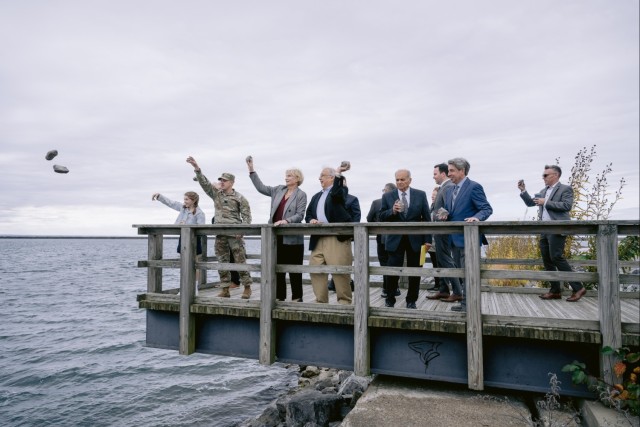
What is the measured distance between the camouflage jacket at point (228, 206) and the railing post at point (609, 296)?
4979 mm

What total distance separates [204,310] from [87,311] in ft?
71.5

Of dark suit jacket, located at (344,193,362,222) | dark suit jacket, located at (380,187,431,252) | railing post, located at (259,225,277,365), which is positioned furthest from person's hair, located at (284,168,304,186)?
dark suit jacket, located at (380,187,431,252)

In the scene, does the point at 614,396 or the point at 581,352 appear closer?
the point at 614,396

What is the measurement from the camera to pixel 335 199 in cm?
605

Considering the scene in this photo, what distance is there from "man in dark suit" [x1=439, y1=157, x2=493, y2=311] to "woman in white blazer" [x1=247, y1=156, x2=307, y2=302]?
2004 millimetres

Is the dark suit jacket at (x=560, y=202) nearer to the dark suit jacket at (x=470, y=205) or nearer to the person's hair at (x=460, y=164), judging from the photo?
the dark suit jacket at (x=470, y=205)

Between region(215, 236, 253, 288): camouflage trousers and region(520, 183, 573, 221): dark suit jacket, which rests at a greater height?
region(520, 183, 573, 221): dark suit jacket

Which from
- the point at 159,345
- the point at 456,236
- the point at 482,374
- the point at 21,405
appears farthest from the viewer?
the point at 21,405

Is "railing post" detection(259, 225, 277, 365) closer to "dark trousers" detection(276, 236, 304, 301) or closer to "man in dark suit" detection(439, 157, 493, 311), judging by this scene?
"dark trousers" detection(276, 236, 304, 301)

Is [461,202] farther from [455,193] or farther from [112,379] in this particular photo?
[112,379]

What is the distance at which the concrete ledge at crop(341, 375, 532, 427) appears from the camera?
4250 mm

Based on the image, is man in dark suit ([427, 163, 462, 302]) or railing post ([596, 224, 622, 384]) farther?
man in dark suit ([427, 163, 462, 302])

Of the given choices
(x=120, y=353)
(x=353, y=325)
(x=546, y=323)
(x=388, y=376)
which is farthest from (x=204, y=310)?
(x=120, y=353)

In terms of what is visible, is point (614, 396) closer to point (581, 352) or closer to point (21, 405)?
point (581, 352)
